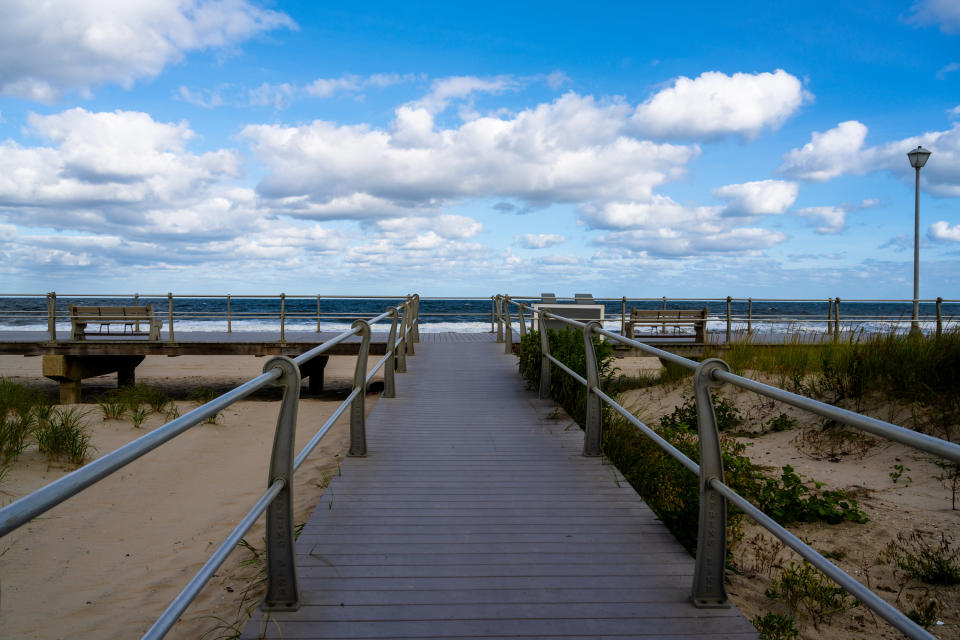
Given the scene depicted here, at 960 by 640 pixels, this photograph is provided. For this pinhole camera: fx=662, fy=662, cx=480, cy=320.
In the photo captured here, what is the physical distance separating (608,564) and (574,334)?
4791 millimetres

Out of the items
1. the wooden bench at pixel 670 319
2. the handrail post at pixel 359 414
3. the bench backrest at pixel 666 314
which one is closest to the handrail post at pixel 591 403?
the handrail post at pixel 359 414

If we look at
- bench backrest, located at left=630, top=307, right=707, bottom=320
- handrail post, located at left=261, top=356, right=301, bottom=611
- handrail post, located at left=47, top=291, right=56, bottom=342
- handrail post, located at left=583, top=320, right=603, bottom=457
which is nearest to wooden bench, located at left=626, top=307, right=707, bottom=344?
bench backrest, located at left=630, top=307, right=707, bottom=320

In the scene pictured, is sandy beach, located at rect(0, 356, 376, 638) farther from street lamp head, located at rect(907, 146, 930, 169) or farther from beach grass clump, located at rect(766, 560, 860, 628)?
street lamp head, located at rect(907, 146, 930, 169)

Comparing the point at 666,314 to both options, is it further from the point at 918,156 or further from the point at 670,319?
the point at 918,156

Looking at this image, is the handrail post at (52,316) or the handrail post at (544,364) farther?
the handrail post at (52,316)

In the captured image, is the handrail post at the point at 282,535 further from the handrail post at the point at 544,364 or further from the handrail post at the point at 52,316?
the handrail post at the point at 52,316

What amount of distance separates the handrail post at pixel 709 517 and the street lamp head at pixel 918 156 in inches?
621

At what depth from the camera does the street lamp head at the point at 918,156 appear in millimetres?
15086

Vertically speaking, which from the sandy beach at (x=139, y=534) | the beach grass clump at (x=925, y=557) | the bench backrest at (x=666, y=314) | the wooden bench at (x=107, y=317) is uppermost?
the bench backrest at (x=666, y=314)

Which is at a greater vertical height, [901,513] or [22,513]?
[22,513]

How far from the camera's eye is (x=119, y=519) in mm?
5836

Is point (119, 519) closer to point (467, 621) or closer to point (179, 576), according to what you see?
point (179, 576)

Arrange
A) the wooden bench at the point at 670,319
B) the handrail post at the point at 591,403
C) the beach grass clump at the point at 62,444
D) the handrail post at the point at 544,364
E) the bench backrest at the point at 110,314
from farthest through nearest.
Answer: the bench backrest at the point at 110,314 → the wooden bench at the point at 670,319 → the handrail post at the point at 544,364 → the beach grass clump at the point at 62,444 → the handrail post at the point at 591,403

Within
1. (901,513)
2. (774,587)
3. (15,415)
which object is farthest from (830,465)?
(15,415)
